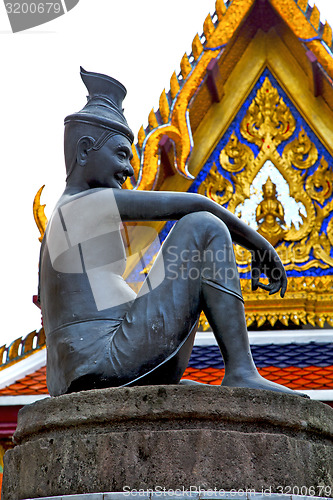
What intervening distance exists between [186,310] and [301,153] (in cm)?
428

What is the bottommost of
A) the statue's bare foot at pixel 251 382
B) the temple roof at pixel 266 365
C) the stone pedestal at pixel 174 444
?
the stone pedestal at pixel 174 444

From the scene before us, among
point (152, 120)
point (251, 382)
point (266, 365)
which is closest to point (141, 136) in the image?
point (152, 120)

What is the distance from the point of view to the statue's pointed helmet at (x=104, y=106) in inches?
108

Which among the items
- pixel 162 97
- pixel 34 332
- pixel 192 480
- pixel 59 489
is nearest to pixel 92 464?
pixel 59 489

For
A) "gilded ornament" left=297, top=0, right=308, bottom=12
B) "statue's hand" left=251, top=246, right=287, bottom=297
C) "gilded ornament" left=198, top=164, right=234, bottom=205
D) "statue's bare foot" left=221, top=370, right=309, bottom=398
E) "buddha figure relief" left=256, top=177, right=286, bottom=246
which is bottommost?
"statue's bare foot" left=221, top=370, right=309, bottom=398

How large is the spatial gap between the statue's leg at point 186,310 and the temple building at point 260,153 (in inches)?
124

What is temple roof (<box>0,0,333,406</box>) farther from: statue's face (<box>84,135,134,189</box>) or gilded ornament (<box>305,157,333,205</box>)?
statue's face (<box>84,135,134,189</box>)

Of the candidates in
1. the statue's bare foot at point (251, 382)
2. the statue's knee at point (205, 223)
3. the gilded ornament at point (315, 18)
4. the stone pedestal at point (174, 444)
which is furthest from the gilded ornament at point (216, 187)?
the stone pedestal at point (174, 444)

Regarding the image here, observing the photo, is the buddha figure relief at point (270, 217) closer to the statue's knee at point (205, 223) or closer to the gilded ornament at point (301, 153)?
the gilded ornament at point (301, 153)

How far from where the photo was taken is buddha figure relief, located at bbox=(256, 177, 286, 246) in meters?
6.26

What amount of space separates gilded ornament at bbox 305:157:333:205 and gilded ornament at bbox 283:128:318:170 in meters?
0.09

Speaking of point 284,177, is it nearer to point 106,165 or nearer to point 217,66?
point 217,66

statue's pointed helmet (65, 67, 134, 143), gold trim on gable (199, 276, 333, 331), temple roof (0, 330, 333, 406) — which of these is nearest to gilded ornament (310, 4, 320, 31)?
gold trim on gable (199, 276, 333, 331)

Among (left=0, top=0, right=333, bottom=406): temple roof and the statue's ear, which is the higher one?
(left=0, top=0, right=333, bottom=406): temple roof
